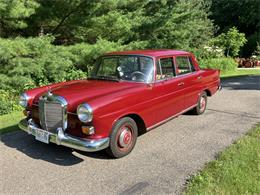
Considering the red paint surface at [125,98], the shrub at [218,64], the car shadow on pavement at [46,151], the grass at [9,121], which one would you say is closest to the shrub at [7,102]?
the grass at [9,121]

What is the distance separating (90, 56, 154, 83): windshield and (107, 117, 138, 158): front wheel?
0.93 m

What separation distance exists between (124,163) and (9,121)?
11.7ft

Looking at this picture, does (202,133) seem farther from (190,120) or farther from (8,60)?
(8,60)

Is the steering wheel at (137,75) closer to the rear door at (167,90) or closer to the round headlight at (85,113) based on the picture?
the rear door at (167,90)

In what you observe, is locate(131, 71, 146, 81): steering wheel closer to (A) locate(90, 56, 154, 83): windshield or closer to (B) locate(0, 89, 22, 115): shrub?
(A) locate(90, 56, 154, 83): windshield

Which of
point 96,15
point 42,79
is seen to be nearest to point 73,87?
point 42,79

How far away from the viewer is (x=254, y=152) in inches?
191

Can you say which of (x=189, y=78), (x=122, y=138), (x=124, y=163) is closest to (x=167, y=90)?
(x=189, y=78)

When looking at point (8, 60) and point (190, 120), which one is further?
point (8, 60)

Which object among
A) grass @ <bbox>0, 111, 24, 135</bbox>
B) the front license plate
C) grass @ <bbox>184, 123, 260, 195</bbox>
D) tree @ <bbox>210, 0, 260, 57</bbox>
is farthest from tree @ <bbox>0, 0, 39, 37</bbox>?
tree @ <bbox>210, 0, 260, 57</bbox>

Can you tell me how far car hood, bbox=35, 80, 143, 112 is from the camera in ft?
15.0

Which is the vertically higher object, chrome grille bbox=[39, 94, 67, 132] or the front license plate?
chrome grille bbox=[39, 94, 67, 132]

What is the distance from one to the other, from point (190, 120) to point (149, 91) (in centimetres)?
207

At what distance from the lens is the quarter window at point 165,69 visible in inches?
221
